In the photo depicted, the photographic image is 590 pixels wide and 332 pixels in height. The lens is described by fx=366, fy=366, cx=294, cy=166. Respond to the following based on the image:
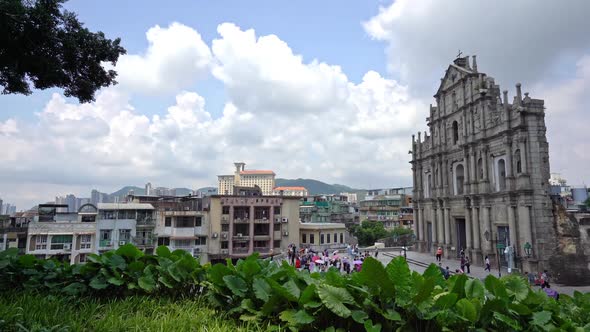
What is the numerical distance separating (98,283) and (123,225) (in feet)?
102

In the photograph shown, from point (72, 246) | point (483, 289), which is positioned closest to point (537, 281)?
point (483, 289)

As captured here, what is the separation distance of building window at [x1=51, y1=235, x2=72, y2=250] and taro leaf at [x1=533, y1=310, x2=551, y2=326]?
36.6 m

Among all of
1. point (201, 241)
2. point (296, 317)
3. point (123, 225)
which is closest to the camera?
point (296, 317)

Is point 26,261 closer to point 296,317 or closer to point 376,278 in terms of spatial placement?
point 296,317

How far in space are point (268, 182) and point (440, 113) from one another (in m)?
115

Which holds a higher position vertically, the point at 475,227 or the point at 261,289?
the point at 261,289

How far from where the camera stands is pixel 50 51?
7648mm

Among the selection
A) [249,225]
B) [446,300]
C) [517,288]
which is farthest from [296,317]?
[249,225]

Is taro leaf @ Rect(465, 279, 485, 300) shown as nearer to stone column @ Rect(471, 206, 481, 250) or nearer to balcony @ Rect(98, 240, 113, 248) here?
stone column @ Rect(471, 206, 481, 250)

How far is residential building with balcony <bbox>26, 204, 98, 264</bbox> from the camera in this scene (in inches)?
1237

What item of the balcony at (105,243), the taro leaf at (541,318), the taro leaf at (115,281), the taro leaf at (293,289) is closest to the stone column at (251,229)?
the balcony at (105,243)

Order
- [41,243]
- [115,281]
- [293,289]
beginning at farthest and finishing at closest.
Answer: [41,243] < [115,281] < [293,289]

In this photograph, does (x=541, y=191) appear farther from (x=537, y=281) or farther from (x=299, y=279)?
(x=299, y=279)

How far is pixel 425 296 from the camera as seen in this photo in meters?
4.14
